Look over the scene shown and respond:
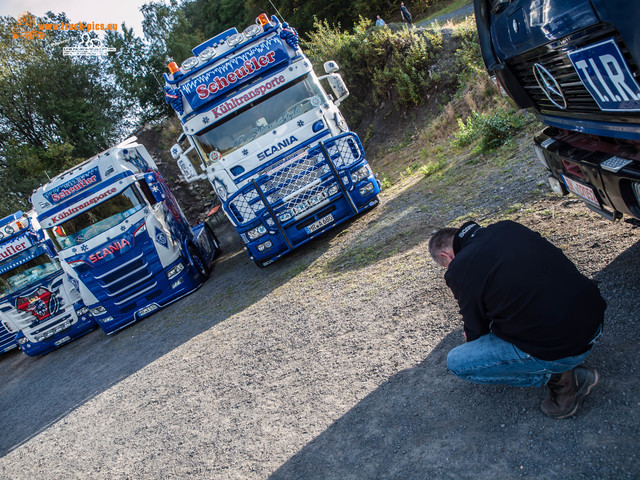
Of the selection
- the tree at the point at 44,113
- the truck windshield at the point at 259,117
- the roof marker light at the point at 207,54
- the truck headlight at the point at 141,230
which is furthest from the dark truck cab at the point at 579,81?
the tree at the point at 44,113

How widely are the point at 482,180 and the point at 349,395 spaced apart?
4.47m

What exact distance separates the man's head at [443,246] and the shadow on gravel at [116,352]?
4725 mm

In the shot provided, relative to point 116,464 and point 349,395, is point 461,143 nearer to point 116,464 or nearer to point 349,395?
point 349,395

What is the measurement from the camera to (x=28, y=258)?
1053 centimetres

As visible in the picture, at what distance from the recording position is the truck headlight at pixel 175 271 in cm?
919

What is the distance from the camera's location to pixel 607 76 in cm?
250

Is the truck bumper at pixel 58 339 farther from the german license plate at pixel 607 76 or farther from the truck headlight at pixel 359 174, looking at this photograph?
the german license plate at pixel 607 76

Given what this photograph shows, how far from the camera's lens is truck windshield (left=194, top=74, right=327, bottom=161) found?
26.0ft

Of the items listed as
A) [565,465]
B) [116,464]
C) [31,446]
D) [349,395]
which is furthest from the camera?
[31,446]

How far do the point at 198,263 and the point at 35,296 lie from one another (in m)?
3.88

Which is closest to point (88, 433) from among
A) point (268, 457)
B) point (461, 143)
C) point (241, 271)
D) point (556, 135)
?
point (268, 457)

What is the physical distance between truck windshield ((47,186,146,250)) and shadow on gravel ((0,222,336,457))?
7.10 ft

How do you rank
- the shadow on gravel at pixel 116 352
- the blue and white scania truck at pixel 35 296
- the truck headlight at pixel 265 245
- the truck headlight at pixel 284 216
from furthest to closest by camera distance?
the blue and white scania truck at pixel 35 296 < the truck headlight at pixel 265 245 < the truck headlight at pixel 284 216 < the shadow on gravel at pixel 116 352

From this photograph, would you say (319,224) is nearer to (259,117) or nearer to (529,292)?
(259,117)
